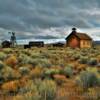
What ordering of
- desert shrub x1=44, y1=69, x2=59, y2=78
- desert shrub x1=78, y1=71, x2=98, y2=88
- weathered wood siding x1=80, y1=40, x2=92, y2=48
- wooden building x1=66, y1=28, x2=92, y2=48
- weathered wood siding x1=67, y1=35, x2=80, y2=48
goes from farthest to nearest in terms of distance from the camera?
weathered wood siding x1=80, y1=40, x2=92, y2=48 → weathered wood siding x1=67, y1=35, x2=80, y2=48 → wooden building x1=66, y1=28, x2=92, y2=48 → desert shrub x1=44, y1=69, x2=59, y2=78 → desert shrub x1=78, y1=71, x2=98, y2=88

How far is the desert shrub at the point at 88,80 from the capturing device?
10.8 metres

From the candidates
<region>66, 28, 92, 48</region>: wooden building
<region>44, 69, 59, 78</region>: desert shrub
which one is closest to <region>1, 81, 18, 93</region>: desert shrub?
<region>44, 69, 59, 78</region>: desert shrub

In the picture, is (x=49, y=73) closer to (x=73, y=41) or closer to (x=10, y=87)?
(x=10, y=87)

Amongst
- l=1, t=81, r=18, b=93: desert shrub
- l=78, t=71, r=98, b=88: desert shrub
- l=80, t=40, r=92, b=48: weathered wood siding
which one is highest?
l=80, t=40, r=92, b=48: weathered wood siding

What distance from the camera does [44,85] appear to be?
840 centimetres

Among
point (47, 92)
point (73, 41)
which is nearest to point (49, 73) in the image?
point (47, 92)

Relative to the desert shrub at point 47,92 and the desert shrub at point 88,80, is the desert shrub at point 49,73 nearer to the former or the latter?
the desert shrub at point 88,80

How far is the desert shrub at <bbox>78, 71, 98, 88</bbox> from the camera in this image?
10750mm

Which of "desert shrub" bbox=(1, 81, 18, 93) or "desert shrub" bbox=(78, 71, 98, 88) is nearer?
"desert shrub" bbox=(1, 81, 18, 93)

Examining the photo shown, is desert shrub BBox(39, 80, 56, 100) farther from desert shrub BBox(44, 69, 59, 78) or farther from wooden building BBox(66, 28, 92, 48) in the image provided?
wooden building BBox(66, 28, 92, 48)

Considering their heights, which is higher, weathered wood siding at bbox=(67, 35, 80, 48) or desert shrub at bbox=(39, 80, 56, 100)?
weathered wood siding at bbox=(67, 35, 80, 48)

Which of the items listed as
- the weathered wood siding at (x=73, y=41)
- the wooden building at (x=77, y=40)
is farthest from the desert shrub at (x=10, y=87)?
the weathered wood siding at (x=73, y=41)

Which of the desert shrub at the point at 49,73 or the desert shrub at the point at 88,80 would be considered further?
the desert shrub at the point at 49,73

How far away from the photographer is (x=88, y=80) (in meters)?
10.8
